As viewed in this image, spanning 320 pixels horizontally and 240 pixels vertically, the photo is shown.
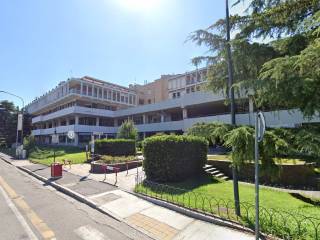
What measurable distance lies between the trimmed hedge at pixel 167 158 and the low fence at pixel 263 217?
1716 millimetres

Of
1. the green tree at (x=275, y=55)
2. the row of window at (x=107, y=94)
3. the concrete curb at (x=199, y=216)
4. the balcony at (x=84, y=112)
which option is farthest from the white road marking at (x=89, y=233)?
the row of window at (x=107, y=94)

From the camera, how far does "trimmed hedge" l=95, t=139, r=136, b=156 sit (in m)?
24.8

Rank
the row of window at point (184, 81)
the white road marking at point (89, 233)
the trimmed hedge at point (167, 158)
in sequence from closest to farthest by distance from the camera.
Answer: the white road marking at point (89, 233) → the trimmed hedge at point (167, 158) → the row of window at point (184, 81)

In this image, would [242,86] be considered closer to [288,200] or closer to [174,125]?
[288,200]

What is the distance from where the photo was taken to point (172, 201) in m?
9.48

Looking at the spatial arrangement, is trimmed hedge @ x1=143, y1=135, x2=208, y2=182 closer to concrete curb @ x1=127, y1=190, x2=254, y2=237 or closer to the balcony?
concrete curb @ x1=127, y1=190, x2=254, y2=237

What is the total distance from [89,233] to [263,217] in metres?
4.53

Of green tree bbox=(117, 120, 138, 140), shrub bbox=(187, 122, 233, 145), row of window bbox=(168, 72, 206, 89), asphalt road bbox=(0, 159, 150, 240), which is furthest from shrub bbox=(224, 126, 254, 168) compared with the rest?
row of window bbox=(168, 72, 206, 89)

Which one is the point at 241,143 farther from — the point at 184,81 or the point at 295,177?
the point at 184,81

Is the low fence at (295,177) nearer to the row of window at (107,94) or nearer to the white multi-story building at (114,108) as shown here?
the white multi-story building at (114,108)

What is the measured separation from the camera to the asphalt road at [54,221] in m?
6.97

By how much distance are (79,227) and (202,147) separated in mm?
8892

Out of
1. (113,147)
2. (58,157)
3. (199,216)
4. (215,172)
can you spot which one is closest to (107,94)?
(58,157)

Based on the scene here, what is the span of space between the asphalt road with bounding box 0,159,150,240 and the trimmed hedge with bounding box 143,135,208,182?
13.2 feet
